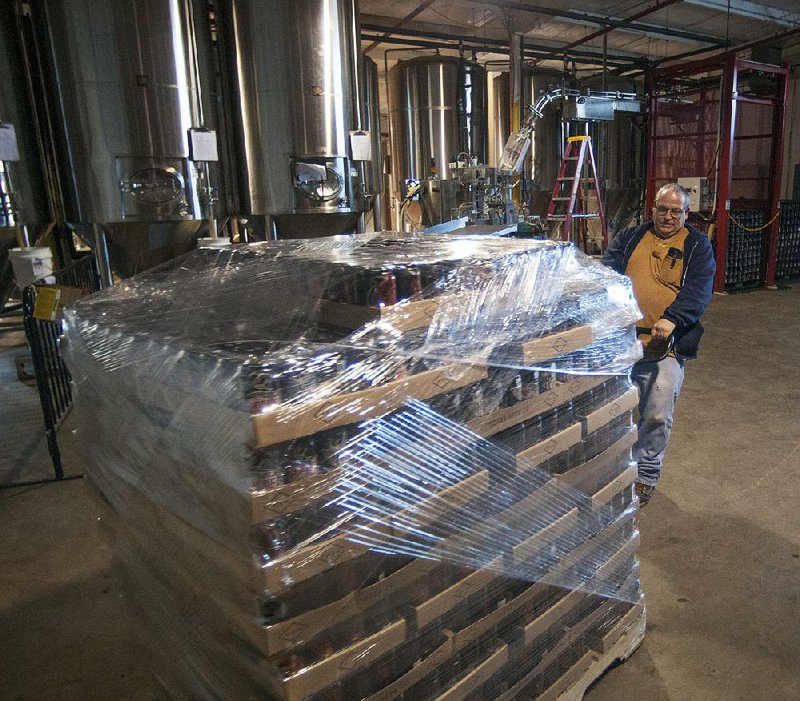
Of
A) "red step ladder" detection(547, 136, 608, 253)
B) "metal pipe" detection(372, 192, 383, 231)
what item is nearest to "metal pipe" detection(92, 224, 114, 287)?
"metal pipe" detection(372, 192, 383, 231)

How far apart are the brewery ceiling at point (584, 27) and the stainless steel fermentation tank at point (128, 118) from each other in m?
4.07

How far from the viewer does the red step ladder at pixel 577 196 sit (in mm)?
6855

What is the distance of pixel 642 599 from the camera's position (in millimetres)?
1866

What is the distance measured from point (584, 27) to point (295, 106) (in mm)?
6229

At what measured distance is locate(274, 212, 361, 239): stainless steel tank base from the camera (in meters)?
5.16

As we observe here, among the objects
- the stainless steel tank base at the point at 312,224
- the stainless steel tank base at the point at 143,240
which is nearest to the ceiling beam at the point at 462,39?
the stainless steel tank base at the point at 312,224

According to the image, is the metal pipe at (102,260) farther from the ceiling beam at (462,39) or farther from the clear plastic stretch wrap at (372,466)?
the ceiling beam at (462,39)

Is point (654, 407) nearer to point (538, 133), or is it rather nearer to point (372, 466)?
point (372, 466)

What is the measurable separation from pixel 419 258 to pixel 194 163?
3730 mm

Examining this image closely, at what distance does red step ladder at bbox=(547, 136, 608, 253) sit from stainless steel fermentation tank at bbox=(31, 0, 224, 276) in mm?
3764

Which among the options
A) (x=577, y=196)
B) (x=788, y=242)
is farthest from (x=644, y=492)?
(x=788, y=242)

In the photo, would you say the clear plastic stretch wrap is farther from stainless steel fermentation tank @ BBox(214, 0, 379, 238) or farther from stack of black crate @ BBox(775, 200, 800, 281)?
stack of black crate @ BBox(775, 200, 800, 281)

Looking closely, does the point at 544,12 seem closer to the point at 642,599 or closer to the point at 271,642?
the point at 642,599

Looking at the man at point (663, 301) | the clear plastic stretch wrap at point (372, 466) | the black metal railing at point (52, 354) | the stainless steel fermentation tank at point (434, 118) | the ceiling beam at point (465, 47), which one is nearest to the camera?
the clear plastic stretch wrap at point (372, 466)
